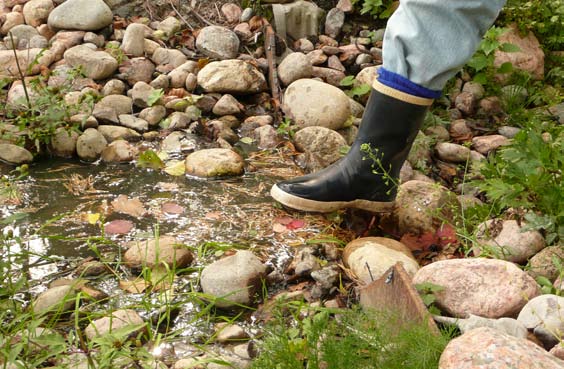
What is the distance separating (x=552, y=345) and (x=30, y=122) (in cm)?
233

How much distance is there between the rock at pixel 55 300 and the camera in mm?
1927

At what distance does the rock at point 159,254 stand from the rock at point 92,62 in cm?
169

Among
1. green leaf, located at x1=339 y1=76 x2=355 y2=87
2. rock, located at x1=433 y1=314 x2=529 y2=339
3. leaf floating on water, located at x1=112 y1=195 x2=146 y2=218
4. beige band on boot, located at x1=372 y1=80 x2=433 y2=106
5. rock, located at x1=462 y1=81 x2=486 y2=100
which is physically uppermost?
beige band on boot, located at x1=372 y1=80 x2=433 y2=106

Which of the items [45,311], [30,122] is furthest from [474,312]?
[30,122]

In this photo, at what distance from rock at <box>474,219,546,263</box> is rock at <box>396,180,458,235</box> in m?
0.31

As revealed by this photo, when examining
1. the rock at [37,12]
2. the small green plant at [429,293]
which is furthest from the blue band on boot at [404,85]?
the rock at [37,12]

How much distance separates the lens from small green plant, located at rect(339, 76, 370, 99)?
11.8ft

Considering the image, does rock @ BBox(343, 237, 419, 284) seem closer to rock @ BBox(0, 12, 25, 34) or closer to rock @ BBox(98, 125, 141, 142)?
rock @ BBox(98, 125, 141, 142)

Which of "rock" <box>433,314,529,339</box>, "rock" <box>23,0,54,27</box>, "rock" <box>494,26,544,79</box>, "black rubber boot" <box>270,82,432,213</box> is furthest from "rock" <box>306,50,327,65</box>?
"rock" <box>433,314,529,339</box>

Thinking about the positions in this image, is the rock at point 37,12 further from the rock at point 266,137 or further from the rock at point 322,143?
the rock at point 322,143

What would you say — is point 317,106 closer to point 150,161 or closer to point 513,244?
point 150,161

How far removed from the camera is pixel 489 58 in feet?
12.0

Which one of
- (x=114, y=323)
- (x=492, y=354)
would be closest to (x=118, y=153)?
(x=114, y=323)

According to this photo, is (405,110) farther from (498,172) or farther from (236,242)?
(236,242)
